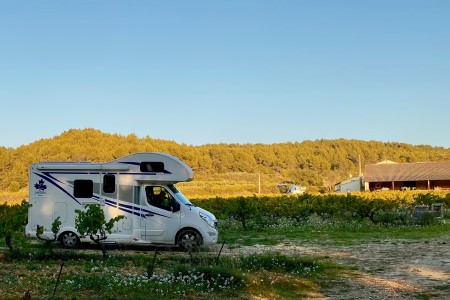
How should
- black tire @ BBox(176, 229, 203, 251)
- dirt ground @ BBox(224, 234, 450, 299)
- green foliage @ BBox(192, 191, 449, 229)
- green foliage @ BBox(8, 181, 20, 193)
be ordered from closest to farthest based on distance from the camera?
dirt ground @ BBox(224, 234, 450, 299), black tire @ BBox(176, 229, 203, 251), green foliage @ BBox(192, 191, 449, 229), green foliage @ BBox(8, 181, 20, 193)

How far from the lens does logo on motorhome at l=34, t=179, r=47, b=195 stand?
1430 centimetres

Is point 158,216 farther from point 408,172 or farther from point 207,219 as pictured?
point 408,172

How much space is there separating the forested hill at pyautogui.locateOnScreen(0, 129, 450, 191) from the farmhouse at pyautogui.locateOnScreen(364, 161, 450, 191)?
105ft

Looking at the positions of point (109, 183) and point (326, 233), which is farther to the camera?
point (326, 233)

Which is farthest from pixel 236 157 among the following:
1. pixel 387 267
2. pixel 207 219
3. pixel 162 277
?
pixel 162 277

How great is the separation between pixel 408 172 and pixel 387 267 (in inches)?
1951

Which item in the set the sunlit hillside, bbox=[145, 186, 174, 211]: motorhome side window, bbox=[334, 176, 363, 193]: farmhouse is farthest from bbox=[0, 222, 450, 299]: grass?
bbox=[334, 176, 363, 193]: farmhouse

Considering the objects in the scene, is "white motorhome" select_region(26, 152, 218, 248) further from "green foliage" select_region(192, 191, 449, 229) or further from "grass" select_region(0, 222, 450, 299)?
"green foliage" select_region(192, 191, 449, 229)

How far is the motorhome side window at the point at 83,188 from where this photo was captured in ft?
46.4

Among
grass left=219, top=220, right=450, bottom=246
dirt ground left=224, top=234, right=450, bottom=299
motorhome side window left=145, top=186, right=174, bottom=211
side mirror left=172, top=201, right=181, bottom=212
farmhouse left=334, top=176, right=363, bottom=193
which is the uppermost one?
farmhouse left=334, top=176, right=363, bottom=193

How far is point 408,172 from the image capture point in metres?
57.3

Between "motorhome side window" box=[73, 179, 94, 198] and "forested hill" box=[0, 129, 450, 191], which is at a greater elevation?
"forested hill" box=[0, 129, 450, 191]

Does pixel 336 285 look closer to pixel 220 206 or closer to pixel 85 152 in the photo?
pixel 220 206

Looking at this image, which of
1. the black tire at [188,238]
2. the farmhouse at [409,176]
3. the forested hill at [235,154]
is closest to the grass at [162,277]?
the black tire at [188,238]
